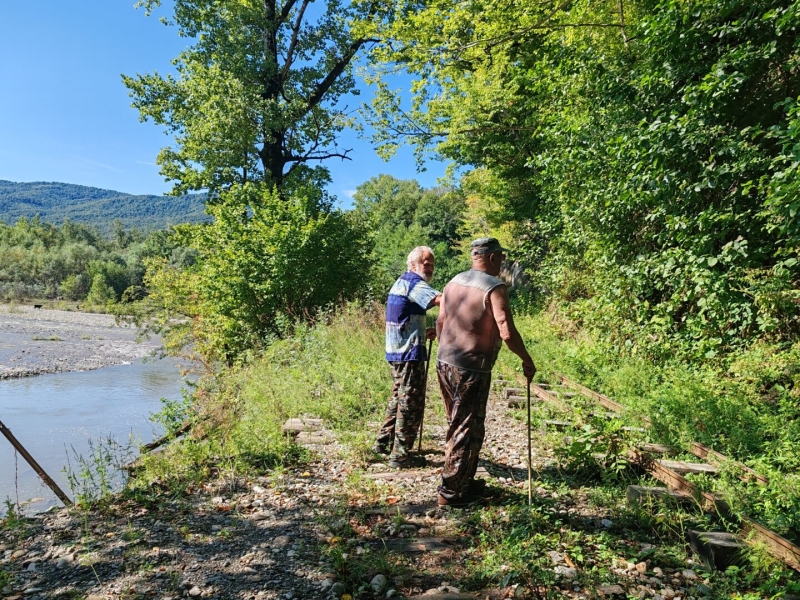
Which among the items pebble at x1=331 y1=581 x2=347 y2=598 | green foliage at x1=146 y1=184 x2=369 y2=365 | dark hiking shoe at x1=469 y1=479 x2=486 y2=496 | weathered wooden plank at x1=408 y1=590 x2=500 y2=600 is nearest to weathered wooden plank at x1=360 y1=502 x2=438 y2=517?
dark hiking shoe at x1=469 y1=479 x2=486 y2=496

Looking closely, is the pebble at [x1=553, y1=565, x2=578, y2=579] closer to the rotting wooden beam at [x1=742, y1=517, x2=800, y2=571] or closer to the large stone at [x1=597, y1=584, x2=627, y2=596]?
the large stone at [x1=597, y1=584, x2=627, y2=596]

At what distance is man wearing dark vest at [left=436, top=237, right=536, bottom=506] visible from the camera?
12.5ft

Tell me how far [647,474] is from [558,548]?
1.77 m

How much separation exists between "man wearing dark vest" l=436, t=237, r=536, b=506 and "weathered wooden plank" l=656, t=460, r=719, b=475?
179 cm

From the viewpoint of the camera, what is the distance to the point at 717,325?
24.7 ft

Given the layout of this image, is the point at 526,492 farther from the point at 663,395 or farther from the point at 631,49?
the point at 631,49

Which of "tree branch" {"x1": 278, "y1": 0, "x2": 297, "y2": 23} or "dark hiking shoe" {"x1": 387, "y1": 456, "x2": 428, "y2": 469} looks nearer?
"dark hiking shoe" {"x1": 387, "y1": 456, "x2": 428, "y2": 469}

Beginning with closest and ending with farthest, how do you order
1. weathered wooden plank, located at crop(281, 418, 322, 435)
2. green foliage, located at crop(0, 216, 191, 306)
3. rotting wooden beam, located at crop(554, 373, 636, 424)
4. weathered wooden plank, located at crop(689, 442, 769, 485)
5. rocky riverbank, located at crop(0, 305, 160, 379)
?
weathered wooden plank, located at crop(689, 442, 769, 485) < weathered wooden plank, located at crop(281, 418, 322, 435) < rotting wooden beam, located at crop(554, 373, 636, 424) < rocky riverbank, located at crop(0, 305, 160, 379) < green foliage, located at crop(0, 216, 191, 306)

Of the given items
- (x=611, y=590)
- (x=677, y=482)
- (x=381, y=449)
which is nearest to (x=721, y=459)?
(x=677, y=482)

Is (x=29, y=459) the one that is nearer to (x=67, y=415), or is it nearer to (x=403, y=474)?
(x=403, y=474)

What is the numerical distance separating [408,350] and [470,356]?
1.13 metres

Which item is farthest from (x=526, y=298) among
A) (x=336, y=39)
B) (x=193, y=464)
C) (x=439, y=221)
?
(x=439, y=221)

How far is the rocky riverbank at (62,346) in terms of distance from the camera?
24.3 m

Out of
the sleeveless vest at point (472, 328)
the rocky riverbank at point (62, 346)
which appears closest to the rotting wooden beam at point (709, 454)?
the sleeveless vest at point (472, 328)
